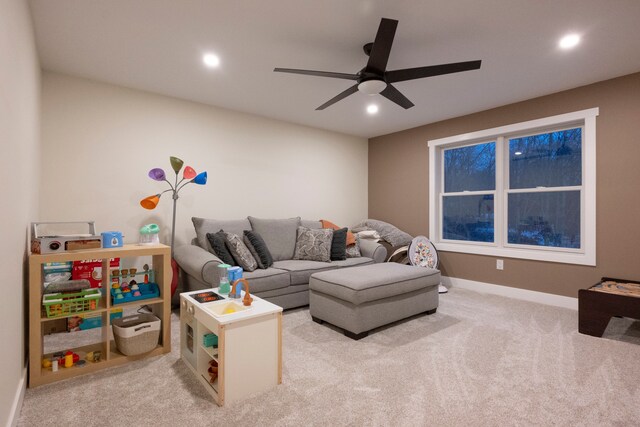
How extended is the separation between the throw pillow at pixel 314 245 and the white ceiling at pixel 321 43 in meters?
1.62

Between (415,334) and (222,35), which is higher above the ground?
(222,35)

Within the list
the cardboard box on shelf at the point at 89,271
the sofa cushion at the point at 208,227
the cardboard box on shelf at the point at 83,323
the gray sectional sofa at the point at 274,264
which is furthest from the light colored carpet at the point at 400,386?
the sofa cushion at the point at 208,227

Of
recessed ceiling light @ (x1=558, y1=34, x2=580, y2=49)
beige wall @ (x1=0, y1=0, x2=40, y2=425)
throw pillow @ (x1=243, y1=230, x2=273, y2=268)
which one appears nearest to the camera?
beige wall @ (x1=0, y1=0, x2=40, y2=425)

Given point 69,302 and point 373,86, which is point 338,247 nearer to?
point 373,86

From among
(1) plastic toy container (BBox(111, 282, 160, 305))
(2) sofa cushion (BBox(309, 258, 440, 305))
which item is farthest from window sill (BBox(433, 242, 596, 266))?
(1) plastic toy container (BBox(111, 282, 160, 305))

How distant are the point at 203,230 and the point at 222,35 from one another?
1.97 m

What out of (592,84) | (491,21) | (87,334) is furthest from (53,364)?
(592,84)

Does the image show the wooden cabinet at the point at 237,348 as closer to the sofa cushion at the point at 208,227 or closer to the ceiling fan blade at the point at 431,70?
the sofa cushion at the point at 208,227

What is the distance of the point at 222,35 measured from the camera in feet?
8.07

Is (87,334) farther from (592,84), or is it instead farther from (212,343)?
(592,84)

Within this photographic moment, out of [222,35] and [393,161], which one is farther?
[393,161]

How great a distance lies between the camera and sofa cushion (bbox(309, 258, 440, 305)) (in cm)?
265

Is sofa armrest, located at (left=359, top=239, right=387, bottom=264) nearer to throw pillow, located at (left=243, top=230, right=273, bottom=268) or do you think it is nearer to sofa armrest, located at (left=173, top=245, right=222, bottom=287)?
throw pillow, located at (left=243, top=230, right=273, bottom=268)

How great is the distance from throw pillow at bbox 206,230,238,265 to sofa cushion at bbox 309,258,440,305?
A: 0.90 metres
